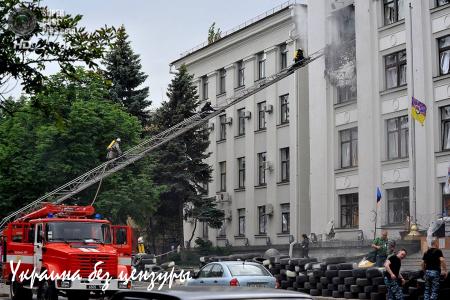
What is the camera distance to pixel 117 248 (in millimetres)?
23438

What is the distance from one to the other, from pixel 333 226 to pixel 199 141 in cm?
1088

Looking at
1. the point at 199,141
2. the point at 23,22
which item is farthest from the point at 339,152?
the point at 23,22

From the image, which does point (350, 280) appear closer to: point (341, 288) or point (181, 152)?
point (341, 288)

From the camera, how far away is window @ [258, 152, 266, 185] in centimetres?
5178

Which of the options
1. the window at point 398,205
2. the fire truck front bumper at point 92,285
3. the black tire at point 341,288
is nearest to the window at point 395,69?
the window at point 398,205

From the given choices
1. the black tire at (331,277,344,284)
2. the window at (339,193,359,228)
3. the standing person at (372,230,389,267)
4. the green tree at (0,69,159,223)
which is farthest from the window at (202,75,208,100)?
the black tire at (331,277,344,284)

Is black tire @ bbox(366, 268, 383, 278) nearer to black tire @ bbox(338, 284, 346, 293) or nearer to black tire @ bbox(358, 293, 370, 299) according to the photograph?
black tire @ bbox(358, 293, 370, 299)

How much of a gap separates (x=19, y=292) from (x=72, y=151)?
667 inches

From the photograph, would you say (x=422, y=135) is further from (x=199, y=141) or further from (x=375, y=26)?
(x=199, y=141)

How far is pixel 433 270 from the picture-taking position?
19.6 meters

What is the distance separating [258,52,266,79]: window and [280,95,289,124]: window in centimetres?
233

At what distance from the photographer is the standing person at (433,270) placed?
64.1 ft

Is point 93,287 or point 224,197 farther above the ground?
point 224,197

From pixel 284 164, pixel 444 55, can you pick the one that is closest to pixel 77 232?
pixel 444 55
